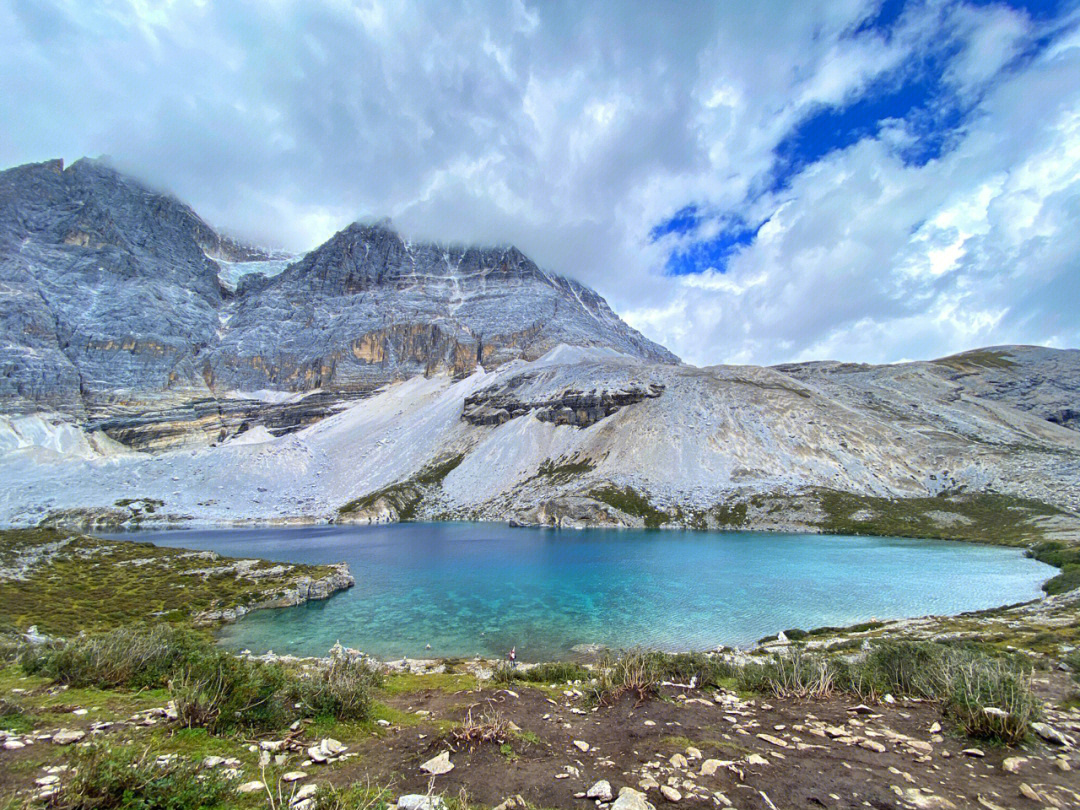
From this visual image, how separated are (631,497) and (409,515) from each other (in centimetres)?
6300

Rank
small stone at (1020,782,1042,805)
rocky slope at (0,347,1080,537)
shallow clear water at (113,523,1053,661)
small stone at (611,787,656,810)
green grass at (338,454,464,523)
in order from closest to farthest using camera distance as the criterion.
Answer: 1. small stone at (611,787,656,810)
2. small stone at (1020,782,1042,805)
3. shallow clear water at (113,523,1053,661)
4. rocky slope at (0,347,1080,537)
5. green grass at (338,454,464,523)

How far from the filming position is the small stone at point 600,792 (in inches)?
301

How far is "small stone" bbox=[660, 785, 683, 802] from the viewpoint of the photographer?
7473 millimetres

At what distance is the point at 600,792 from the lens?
7.73 meters

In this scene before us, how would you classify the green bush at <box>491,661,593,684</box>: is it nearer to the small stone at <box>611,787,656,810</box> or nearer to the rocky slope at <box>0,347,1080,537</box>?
the small stone at <box>611,787,656,810</box>

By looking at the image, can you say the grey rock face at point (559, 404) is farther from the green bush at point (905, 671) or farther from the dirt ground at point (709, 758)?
the dirt ground at point (709, 758)

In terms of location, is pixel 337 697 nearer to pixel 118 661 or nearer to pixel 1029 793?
pixel 118 661

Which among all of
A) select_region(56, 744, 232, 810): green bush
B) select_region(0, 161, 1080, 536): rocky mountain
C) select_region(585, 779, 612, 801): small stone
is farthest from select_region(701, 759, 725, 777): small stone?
select_region(0, 161, 1080, 536): rocky mountain

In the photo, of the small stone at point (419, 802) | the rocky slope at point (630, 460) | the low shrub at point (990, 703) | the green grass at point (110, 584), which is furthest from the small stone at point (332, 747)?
the rocky slope at point (630, 460)

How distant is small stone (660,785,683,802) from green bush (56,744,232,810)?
650cm

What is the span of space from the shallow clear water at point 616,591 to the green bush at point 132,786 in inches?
921

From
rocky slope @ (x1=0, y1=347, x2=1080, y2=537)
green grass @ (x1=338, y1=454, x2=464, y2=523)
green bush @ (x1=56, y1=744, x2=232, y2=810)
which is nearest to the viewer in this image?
green bush @ (x1=56, y1=744, x2=232, y2=810)

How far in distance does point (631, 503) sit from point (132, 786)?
111 meters

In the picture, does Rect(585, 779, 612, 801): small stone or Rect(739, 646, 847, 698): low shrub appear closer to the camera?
Rect(585, 779, 612, 801): small stone
